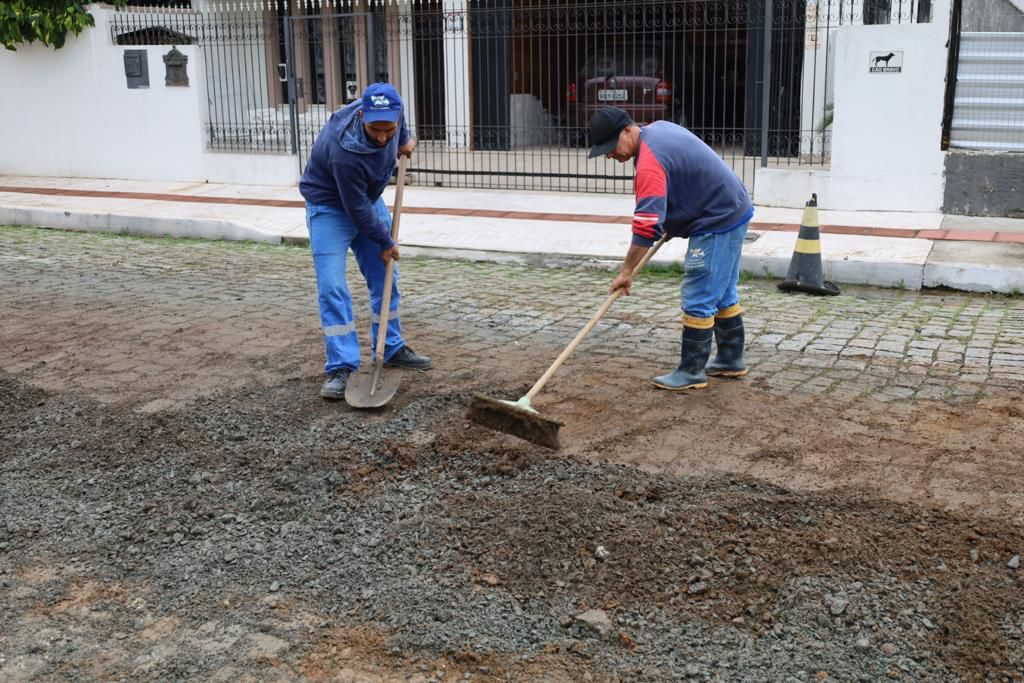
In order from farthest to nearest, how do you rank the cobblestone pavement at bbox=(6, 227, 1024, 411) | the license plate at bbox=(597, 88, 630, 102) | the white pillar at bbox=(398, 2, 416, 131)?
the white pillar at bbox=(398, 2, 416, 131), the license plate at bbox=(597, 88, 630, 102), the cobblestone pavement at bbox=(6, 227, 1024, 411)

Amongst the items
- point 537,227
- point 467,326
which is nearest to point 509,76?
point 537,227

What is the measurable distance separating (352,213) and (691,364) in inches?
77.5

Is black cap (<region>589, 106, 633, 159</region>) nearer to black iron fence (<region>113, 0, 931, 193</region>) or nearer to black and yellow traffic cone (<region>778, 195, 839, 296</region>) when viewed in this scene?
black and yellow traffic cone (<region>778, 195, 839, 296</region>)

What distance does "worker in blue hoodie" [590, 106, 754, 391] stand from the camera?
5.38 meters

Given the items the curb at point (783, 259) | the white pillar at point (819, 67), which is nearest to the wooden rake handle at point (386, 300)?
the curb at point (783, 259)

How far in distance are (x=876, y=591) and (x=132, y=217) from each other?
1031cm

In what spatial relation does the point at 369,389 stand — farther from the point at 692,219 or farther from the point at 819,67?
the point at 819,67

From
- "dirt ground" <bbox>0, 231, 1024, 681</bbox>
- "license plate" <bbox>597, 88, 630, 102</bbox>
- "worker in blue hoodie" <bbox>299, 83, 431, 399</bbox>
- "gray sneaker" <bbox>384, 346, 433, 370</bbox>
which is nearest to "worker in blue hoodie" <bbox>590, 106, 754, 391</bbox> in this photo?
"dirt ground" <bbox>0, 231, 1024, 681</bbox>

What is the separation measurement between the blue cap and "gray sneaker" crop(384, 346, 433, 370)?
149 cm

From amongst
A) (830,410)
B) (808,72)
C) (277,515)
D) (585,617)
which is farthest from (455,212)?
(585,617)

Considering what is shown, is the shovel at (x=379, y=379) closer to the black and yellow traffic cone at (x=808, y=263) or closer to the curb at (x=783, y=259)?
the black and yellow traffic cone at (x=808, y=263)

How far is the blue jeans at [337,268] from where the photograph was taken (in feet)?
19.3

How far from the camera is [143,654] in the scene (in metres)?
3.53

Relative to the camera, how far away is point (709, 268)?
5.74 metres
